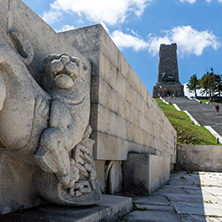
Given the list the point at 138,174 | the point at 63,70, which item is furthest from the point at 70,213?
the point at 138,174

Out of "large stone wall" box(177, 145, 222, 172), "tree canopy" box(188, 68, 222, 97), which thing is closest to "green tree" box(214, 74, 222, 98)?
"tree canopy" box(188, 68, 222, 97)

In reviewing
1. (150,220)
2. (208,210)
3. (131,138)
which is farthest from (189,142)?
(150,220)

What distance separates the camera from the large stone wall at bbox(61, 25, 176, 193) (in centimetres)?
379

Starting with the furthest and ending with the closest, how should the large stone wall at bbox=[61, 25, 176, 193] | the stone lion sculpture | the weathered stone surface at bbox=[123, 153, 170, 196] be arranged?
the weathered stone surface at bbox=[123, 153, 170, 196], the large stone wall at bbox=[61, 25, 176, 193], the stone lion sculpture

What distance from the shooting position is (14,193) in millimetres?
2309

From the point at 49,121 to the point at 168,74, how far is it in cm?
6059

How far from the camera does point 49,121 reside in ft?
7.38

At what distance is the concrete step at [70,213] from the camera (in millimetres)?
2082

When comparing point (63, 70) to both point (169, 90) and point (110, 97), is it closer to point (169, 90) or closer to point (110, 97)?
point (110, 97)

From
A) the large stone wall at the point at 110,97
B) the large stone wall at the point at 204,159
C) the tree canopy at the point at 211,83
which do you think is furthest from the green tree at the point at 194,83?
the large stone wall at the point at 110,97

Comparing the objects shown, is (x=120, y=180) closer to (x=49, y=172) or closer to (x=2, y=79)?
(x=49, y=172)

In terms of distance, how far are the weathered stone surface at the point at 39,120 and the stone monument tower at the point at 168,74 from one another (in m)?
55.1

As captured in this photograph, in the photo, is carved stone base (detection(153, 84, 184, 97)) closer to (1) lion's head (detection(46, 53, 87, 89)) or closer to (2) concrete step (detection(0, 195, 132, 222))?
(2) concrete step (detection(0, 195, 132, 222))

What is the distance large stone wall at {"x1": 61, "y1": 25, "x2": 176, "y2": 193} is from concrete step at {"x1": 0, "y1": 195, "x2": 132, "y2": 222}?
0.90 meters
